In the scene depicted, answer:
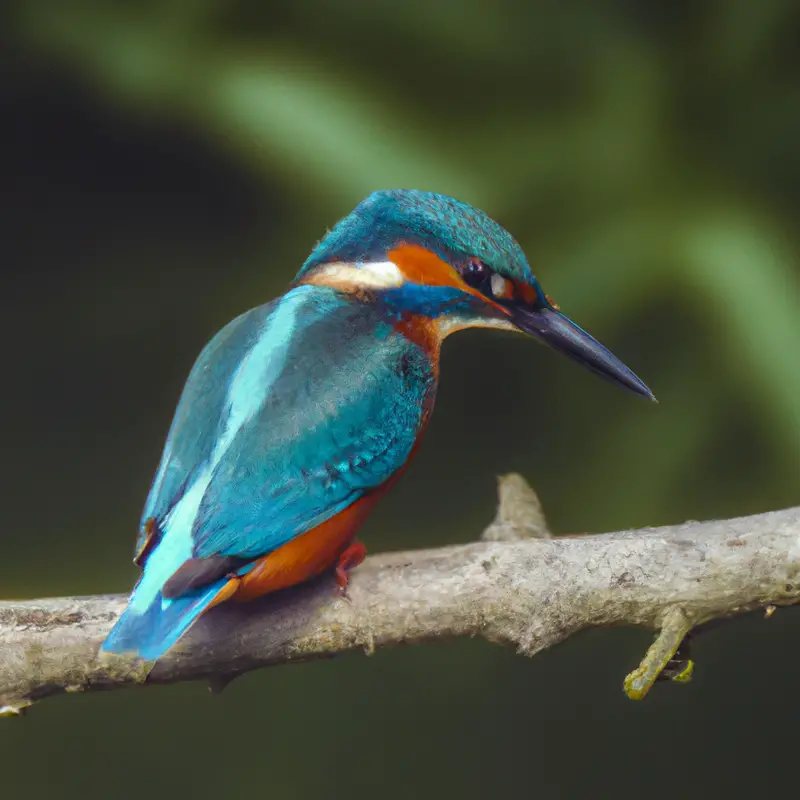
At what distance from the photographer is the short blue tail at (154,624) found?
0.82 m

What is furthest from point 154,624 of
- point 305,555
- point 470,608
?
point 470,608

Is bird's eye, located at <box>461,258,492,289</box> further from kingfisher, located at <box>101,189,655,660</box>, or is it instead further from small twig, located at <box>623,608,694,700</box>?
small twig, located at <box>623,608,694,700</box>

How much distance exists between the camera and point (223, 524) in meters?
0.89

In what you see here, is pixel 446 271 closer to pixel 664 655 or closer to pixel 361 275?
pixel 361 275

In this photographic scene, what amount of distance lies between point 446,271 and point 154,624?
16.0 inches

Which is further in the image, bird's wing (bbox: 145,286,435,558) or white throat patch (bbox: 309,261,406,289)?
white throat patch (bbox: 309,261,406,289)

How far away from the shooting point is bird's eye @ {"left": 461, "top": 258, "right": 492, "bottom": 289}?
99 cm

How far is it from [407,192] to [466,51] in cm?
61

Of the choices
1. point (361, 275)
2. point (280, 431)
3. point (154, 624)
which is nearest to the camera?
point (154, 624)

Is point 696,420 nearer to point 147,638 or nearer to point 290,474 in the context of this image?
point 290,474

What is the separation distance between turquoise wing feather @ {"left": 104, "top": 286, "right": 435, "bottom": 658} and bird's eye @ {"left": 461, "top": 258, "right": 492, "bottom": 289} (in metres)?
0.08

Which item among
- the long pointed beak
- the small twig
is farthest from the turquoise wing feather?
the small twig

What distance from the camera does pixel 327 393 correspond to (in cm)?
97

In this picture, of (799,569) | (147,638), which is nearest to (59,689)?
(147,638)
